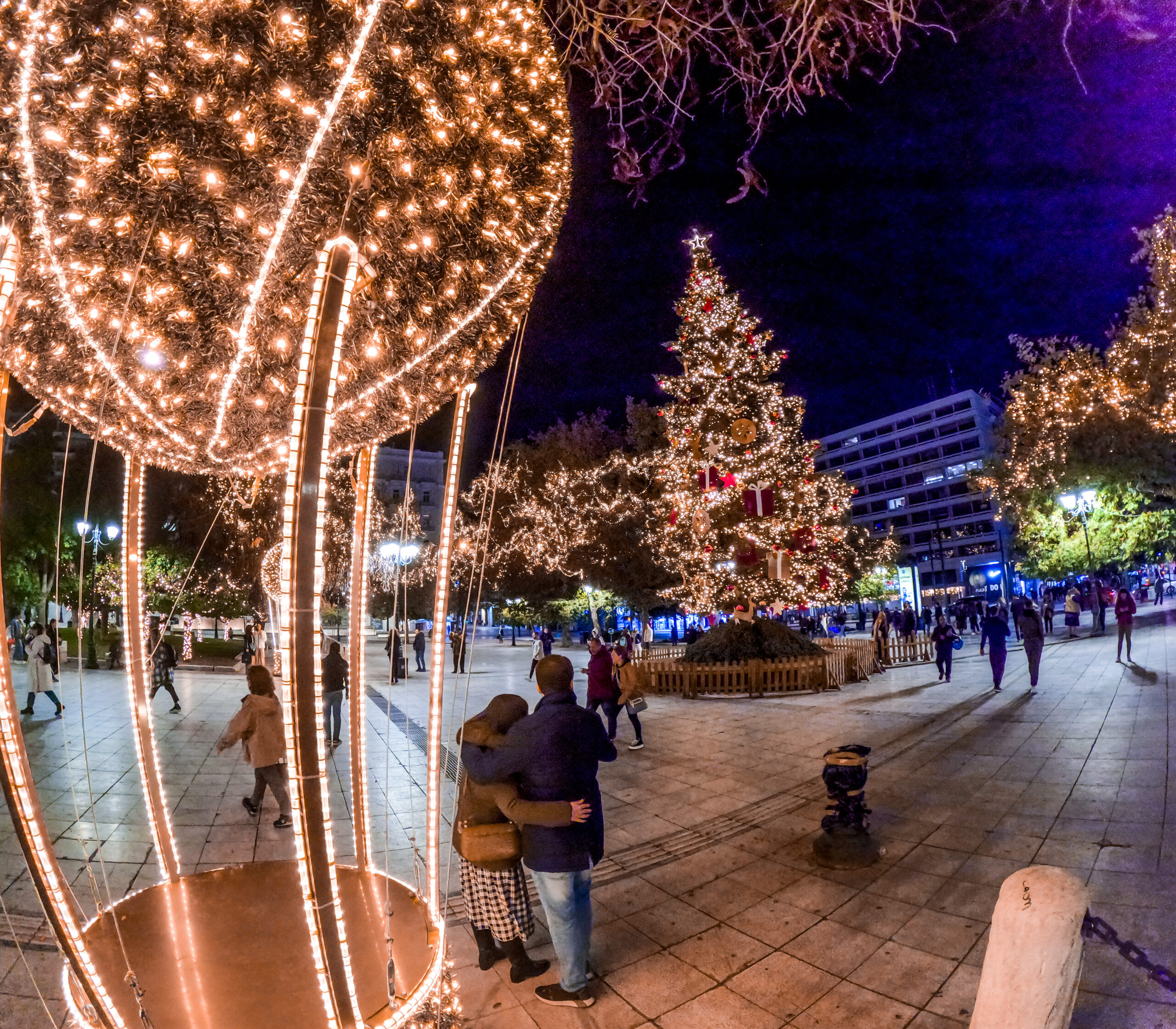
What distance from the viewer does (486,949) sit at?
380cm

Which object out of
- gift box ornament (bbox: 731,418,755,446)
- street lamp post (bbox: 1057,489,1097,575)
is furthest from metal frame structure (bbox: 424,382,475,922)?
street lamp post (bbox: 1057,489,1097,575)

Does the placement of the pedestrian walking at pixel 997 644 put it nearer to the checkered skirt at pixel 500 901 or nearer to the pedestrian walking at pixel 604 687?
the pedestrian walking at pixel 604 687

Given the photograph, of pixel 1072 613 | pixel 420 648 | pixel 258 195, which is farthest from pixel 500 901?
pixel 1072 613

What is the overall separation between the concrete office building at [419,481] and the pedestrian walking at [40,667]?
120 ft

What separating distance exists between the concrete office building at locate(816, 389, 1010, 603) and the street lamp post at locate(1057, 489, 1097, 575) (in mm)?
Result: 52497

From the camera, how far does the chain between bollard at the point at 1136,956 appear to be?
127 inches

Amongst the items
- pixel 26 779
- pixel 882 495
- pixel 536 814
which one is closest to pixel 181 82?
pixel 26 779

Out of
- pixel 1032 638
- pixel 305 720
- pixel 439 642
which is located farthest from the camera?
pixel 1032 638

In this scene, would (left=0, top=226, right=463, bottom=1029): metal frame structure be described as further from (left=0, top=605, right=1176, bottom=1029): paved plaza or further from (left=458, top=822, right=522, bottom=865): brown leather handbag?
(left=458, top=822, right=522, bottom=865): brown leather handbag

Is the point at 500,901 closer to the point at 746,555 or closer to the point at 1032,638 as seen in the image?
the point at 746,555

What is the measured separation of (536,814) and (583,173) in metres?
3.37

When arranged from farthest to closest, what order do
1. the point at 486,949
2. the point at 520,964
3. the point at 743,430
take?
the point at 743,430 → the point at 486,949 → the point at 520,964

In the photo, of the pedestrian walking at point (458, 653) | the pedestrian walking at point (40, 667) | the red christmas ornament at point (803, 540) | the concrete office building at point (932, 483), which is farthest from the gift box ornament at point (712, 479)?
the concrete office building at point (932, 483)

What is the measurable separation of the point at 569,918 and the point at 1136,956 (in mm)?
2991
